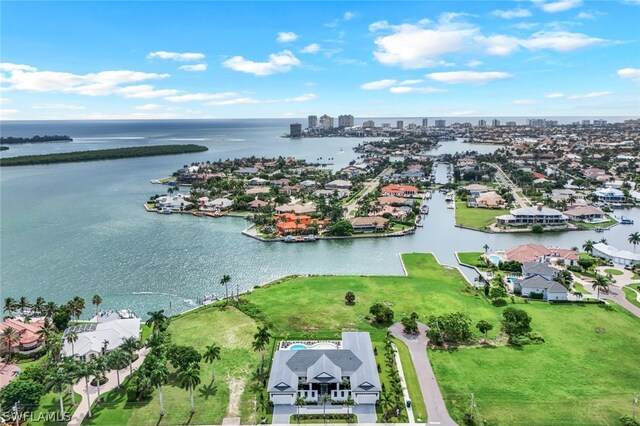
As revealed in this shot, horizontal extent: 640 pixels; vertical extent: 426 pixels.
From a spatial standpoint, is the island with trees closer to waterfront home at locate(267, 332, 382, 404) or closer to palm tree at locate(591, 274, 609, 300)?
waterfront home at locate(267, 332, 382, 404)

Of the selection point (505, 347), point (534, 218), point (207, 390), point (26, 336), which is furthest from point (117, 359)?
point (534, 218)

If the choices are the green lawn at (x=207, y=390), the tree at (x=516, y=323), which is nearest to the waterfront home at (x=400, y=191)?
the tree at (x=516, y=323)

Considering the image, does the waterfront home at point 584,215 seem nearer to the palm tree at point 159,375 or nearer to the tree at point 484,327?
the tree at point 484,327

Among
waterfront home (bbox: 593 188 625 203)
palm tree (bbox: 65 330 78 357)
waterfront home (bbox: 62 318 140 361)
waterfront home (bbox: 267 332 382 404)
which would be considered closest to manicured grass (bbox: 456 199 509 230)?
waterfront home (bbox: 593 188 625 203)

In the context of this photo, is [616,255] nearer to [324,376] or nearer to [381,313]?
[381,313]

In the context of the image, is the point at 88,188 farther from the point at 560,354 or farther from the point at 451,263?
the point at 560,354

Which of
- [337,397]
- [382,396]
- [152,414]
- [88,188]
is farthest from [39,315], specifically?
[88,188]

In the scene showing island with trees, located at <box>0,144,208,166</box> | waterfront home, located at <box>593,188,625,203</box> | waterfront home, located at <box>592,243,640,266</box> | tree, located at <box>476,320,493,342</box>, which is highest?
island with trees, located at <box>0,144,208,166</box>
